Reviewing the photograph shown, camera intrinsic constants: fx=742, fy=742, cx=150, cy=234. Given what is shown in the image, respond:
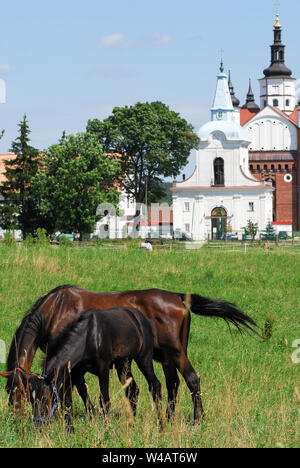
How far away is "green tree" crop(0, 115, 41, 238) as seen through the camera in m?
59.8

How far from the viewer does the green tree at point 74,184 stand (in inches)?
2126

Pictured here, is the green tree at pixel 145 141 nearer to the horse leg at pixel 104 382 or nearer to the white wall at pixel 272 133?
the white wall at pixel 272 133

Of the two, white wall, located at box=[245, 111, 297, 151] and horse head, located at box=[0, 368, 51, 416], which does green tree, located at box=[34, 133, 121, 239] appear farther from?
horse head, located at box=[0, 368, 51, 416]

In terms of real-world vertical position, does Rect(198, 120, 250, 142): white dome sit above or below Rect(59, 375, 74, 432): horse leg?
above

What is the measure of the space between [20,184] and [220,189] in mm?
22949

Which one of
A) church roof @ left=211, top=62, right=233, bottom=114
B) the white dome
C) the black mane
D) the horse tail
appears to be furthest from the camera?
church roof @ left=211, top=62, right=233, bottom=114

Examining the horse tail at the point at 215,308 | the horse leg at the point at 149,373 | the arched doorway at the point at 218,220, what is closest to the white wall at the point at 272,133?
the arched doorway at the point at 218,220

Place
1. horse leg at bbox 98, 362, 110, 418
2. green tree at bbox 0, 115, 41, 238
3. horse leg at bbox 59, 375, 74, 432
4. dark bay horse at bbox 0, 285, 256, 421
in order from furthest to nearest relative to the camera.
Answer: green tree at bbox 0, 115, 41, 238 < dark bay horse at bbox 0, 285, 256, 421 < horse leg at bbox 98, 362, 110, 418 < horse leg at bbox 59, 375, 74, 432

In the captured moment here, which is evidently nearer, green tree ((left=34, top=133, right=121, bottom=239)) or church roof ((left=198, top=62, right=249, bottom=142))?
green tree ((left=34, top=133, right=121, bottom=239))

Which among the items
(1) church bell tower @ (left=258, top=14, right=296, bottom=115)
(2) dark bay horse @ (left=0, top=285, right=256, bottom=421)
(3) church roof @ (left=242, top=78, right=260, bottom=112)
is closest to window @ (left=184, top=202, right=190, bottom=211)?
(1) church bell tower @ (left=258, top=14, right=296, bottom=115)

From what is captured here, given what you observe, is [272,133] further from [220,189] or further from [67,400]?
[67,400]

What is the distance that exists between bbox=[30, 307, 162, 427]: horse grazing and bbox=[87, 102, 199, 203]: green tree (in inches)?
2263

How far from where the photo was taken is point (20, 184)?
60688 millimetres

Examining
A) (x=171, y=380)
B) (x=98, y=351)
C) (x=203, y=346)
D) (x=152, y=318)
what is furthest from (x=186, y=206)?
(x=98, y=351)
